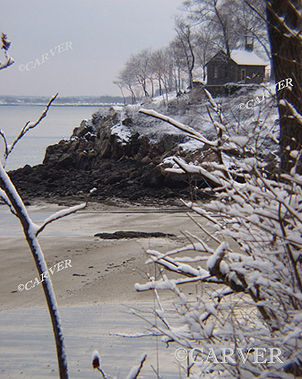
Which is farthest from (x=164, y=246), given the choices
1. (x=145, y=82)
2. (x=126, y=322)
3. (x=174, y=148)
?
(x=145, y=82)

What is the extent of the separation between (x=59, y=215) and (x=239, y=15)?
43491mm

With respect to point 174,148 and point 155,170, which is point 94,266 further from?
point 174,148

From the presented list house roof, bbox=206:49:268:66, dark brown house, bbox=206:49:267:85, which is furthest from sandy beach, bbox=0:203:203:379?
house roof, bbox=206:49:268:66

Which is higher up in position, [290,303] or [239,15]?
[239,15]

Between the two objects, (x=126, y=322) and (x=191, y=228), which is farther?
(x=191, y=228)

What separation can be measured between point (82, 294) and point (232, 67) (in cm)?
3534

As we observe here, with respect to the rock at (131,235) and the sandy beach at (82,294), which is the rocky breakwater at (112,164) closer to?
the sandy beach at (82,294)

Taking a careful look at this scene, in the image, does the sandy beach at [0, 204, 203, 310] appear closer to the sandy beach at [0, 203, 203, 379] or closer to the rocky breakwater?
the sandy beach at [0, 203, 203, 379]

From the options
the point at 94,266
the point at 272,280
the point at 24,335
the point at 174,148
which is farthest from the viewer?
the point at 174,148

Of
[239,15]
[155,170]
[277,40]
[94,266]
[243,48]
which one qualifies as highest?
[239,15]

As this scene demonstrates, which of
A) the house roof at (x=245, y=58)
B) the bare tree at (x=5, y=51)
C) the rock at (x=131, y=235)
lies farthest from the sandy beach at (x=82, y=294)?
the house roof at (x=245, y=58)

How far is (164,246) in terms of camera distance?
40.4ft

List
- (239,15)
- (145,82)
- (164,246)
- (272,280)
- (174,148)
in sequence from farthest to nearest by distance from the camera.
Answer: (145,82) < (239,15) < (174,148) < (164,246) < (272,280)

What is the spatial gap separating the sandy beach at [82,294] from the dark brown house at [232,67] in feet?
83.7
